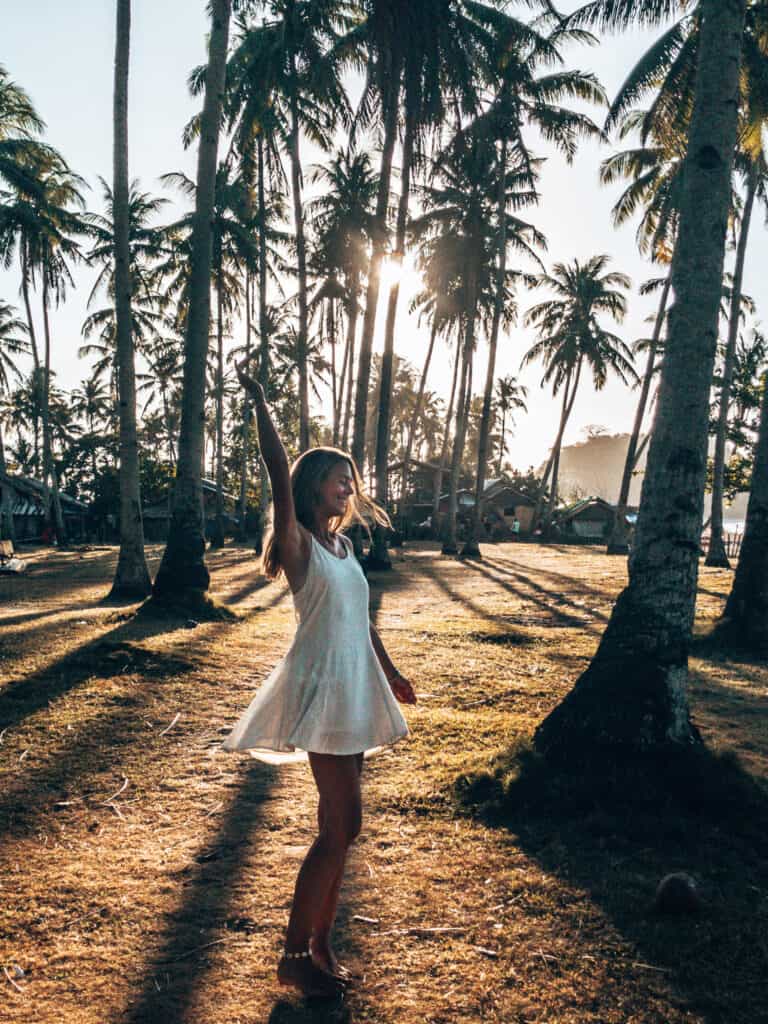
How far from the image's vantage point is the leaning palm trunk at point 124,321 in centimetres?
1145

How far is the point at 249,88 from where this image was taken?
18.7 meters

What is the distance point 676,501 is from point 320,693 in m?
2.91

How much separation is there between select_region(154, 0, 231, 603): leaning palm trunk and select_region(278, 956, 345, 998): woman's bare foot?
8.28 metres

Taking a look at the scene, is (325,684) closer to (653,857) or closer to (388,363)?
(653,857)

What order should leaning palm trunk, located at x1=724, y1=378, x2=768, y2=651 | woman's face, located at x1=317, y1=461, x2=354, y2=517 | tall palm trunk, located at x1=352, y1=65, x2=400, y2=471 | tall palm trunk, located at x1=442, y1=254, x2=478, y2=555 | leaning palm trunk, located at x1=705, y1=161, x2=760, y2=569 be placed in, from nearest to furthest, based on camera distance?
1. woman's face, located at x1=317, y1=461, x2=354, y2=517
2. leaning palm trunk, located at x1=724, y1=378, x2=768, y2=651
3. tall palm trunk, located at x1=352, y1=65, x2=400, y2=471
4. leaning palm trunk, located at x1=705, y1=161, x2=760, y2=569
5. tall palm trunk, located at x1=442, y1=254, x2=478, y2=555

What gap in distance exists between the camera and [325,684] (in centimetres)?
254

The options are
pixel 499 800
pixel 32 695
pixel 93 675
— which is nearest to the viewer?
pixel 499 800

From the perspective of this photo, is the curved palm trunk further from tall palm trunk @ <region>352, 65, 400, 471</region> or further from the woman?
the woman

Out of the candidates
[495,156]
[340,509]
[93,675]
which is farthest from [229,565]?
[340,509]

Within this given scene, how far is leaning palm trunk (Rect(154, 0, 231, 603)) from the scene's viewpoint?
1062cm

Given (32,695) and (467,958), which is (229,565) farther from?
(467,958)

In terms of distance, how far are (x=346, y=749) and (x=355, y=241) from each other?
27.3 metres

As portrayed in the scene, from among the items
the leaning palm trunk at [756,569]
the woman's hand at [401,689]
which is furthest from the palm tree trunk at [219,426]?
the woman's hand at [401,689]

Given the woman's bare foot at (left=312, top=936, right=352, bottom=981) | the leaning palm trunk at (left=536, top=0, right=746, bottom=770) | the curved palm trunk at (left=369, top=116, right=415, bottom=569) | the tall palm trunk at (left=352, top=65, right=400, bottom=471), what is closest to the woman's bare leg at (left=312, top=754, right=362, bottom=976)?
the woman's bare foot at (left=312, top=936, right=352, bottom=981)
